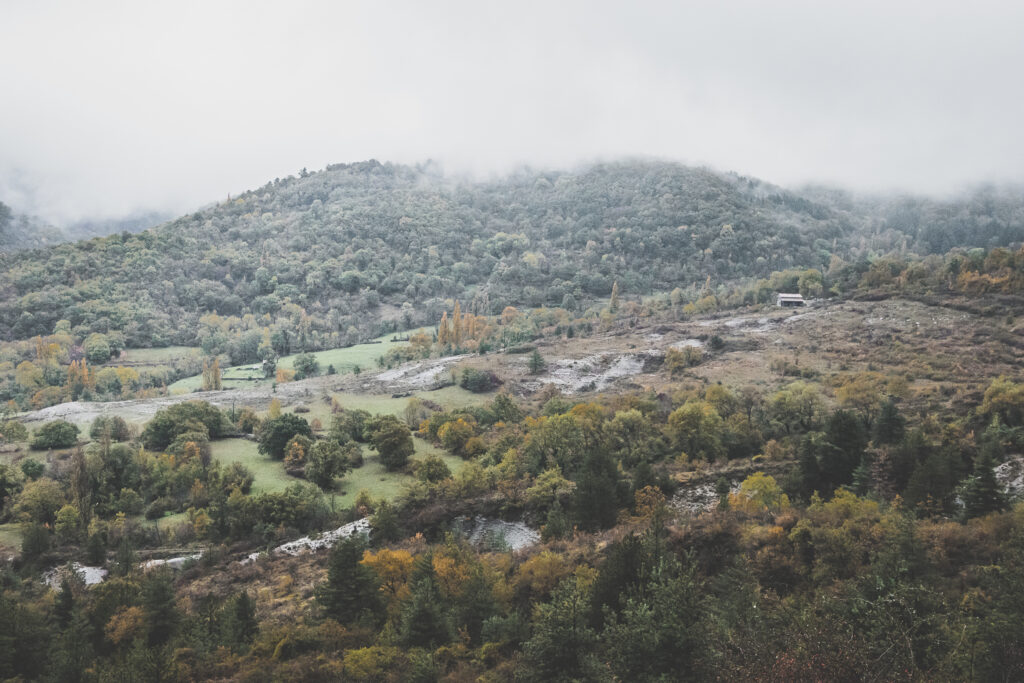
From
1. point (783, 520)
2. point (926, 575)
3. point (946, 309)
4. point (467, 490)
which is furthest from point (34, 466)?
point (946, 309)

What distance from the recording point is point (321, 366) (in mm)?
149875

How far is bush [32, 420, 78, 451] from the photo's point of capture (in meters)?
82.5

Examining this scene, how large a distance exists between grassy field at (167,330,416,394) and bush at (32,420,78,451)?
49.8 metres

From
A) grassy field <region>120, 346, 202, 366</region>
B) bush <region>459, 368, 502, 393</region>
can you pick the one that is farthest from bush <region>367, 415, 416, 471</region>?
grassy field <region>120, 346, 202, 366</region>

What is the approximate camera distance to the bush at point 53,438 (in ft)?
271

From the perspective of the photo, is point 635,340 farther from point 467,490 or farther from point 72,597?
point 72,597

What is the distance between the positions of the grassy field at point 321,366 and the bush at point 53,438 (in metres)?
49.8

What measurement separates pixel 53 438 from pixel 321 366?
227ft

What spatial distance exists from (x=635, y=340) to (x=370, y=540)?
276 ft

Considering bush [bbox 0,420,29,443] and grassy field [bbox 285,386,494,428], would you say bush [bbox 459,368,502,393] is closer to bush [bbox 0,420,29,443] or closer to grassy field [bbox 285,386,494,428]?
grassy field [bbox 285,386,494,428]

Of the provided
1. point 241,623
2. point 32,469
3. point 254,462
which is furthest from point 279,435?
point 241,623

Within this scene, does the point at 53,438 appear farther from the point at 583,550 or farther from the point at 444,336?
the point at 444,336

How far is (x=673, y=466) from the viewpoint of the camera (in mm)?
66375

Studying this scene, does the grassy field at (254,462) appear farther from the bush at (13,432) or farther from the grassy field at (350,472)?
the bush at (13,432)
